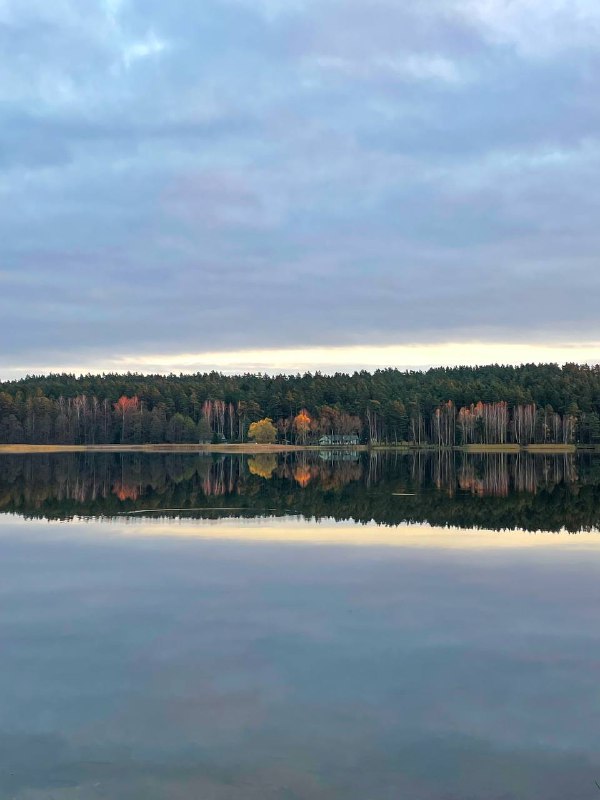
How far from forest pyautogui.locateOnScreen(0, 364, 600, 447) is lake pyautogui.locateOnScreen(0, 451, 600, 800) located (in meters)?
132

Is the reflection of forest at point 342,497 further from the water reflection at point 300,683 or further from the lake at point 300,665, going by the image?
the water reflection at point 300,683

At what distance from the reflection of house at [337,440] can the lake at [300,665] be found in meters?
140

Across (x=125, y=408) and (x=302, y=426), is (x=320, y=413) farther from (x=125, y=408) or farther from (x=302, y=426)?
(x=125, y=408)

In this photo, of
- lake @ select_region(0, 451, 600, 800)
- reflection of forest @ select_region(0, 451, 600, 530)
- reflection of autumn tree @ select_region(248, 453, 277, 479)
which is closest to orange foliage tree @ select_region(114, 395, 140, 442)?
reflection of autumn tree @ select_region(248, 453, 277, 479)

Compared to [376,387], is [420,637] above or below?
below

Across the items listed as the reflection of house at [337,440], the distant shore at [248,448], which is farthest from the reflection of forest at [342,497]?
the reflection of house at [337,440]

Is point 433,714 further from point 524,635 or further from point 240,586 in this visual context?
point 240,586

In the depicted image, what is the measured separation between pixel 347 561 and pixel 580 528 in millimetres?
10655

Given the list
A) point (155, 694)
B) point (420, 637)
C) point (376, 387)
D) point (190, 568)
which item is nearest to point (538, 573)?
point (420, 637)

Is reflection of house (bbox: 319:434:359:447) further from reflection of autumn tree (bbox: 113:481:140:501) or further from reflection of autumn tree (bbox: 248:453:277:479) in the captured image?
reflection of autumn tree (bbox: 113:481:140:501)

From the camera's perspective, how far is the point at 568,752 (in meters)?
9.18

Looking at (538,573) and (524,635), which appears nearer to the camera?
(524,635)

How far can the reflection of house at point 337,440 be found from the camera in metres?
167

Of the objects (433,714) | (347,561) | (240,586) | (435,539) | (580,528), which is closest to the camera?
(433,714)
